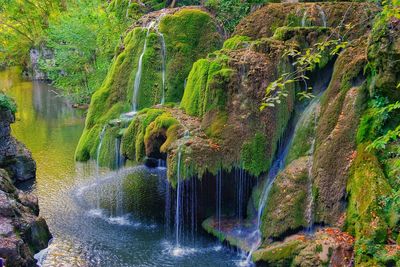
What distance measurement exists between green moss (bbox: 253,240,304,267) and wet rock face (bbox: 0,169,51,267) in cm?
616

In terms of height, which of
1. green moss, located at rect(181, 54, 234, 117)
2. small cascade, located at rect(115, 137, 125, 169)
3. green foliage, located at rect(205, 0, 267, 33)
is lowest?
small cascade, located at rect(115, 137, 125, 169)

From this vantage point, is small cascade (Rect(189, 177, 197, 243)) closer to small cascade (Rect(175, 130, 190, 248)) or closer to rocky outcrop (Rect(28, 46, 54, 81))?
small cascade (Rect(175, 130, 190, 248))

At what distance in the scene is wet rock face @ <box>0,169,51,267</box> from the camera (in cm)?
1082

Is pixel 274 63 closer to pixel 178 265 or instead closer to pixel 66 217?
pixel 178 265

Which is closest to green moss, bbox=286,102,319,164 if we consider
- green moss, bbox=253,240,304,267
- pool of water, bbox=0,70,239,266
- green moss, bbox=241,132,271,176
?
green moss, bbox=241,132,271,176

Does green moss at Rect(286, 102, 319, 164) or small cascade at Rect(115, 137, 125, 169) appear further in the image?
small cascade at Rect(115, 137, 125, 169)

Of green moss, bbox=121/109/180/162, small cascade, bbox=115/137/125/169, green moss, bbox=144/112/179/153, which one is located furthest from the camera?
small cascade, bbox=115/137/125/169

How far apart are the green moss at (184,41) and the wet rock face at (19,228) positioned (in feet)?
22.7

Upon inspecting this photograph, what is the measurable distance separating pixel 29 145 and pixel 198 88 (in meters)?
14.3

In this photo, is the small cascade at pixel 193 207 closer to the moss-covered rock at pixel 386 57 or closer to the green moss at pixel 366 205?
the green moss at pixel 366 205

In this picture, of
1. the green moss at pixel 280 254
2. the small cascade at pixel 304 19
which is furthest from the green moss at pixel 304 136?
the small cascade at pixel 304 19

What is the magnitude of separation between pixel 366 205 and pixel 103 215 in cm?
947

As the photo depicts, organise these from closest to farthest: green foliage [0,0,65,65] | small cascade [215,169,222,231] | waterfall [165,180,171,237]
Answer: small cascade [215,169,222,231], waterfall [165,180,171,237], green foliage [0,0,65,65]

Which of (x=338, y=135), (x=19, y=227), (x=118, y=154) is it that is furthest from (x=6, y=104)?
(x=338, y=135)
